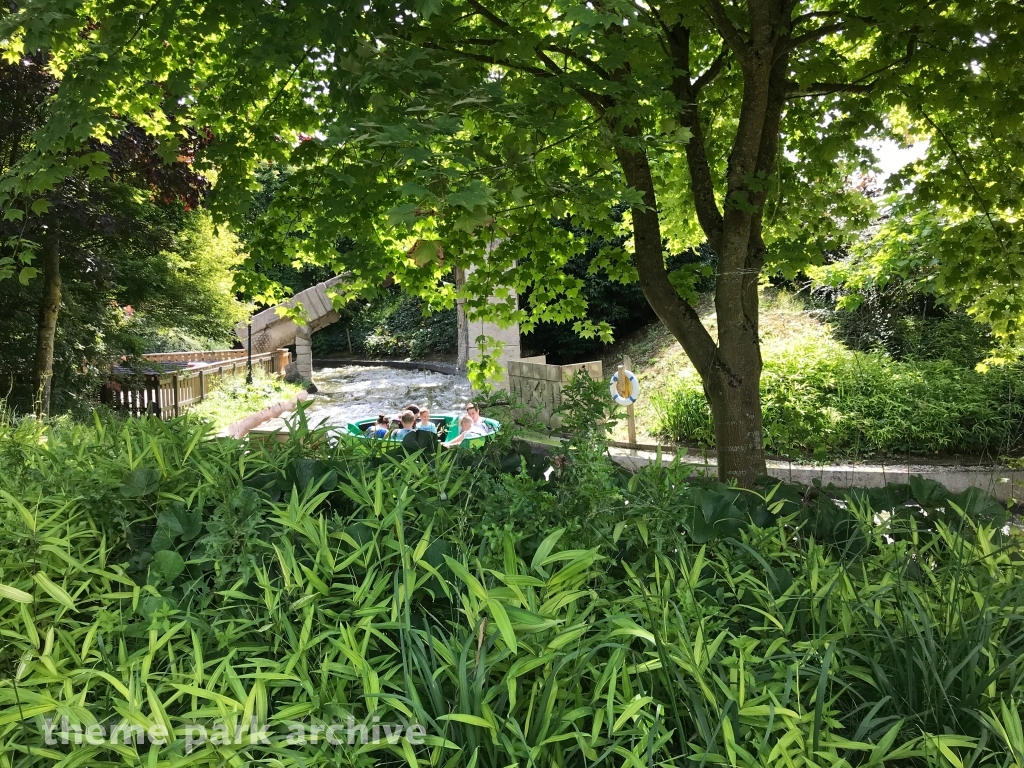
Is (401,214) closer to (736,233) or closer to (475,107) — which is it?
(475,107)

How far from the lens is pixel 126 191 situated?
7.68 m

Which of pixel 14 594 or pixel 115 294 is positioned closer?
pixel 14 594

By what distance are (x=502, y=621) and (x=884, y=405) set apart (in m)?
9.37

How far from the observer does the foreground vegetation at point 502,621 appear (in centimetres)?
121

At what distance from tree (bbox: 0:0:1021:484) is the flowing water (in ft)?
34.0

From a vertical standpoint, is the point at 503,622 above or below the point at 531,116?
below

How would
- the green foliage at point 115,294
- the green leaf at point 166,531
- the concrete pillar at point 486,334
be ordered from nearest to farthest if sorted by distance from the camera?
the green leaf at point 166,531 < the green foliage at point 115,294 < the concrete pillar at point 486,334

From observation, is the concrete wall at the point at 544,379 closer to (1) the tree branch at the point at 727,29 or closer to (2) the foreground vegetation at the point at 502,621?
(1) the tree branch at the point at 727,29

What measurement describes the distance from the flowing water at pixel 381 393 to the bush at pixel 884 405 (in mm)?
7168

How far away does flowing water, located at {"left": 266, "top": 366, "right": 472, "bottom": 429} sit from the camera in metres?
17.2

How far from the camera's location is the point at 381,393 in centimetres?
2095

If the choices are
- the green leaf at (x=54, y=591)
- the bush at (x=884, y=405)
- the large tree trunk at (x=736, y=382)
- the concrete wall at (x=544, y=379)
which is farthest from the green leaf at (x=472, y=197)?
the concrete wall at (x=544, y=379)

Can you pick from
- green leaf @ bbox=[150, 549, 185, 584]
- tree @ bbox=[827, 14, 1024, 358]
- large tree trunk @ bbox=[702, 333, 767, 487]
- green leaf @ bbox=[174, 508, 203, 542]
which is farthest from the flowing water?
green leaf @ bbox=[150, 549, 185, 584]

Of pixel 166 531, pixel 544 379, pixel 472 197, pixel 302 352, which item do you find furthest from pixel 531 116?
pixel 302 352
